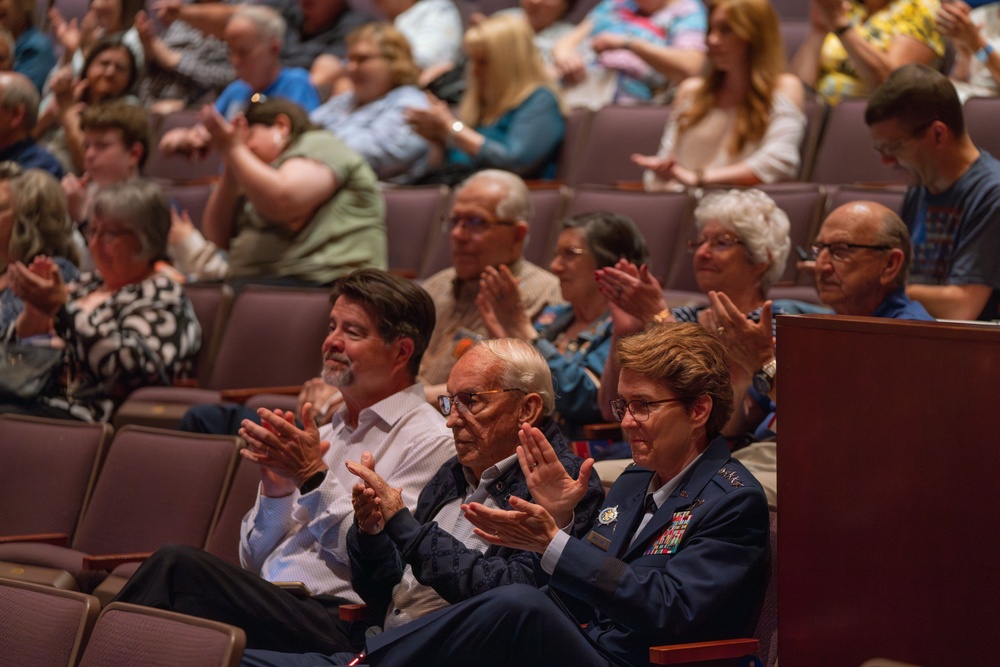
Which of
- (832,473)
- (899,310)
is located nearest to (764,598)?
(832,473)

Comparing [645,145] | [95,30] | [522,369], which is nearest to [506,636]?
[522,369]

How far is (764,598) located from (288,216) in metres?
2.41

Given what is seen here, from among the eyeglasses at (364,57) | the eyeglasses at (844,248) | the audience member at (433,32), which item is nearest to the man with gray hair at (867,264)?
the eyeglasses at (844,248)

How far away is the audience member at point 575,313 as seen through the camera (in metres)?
2.92

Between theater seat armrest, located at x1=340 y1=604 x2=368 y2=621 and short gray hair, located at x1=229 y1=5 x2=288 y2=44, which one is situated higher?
short gray hair, located at x1=229 y1=5 x2=288 y2=44

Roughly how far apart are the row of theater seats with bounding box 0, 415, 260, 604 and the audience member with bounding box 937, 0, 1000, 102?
90.4 inches

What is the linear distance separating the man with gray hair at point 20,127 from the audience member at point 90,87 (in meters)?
0.41

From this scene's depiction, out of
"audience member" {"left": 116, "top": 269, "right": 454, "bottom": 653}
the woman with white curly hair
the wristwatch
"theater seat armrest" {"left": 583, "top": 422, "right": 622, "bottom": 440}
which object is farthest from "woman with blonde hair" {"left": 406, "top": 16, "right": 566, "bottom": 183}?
the wristwatch

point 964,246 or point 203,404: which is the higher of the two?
point 964,246

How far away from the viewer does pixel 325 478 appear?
7.86ft

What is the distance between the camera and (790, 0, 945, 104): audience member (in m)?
4.00

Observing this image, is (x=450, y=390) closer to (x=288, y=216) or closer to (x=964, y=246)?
(x=964, y=246)

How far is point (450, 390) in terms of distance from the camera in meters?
2.27

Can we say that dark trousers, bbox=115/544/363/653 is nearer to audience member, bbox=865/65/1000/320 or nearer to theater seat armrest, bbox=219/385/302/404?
theater seat armrest, bbox=219/385/302/404
